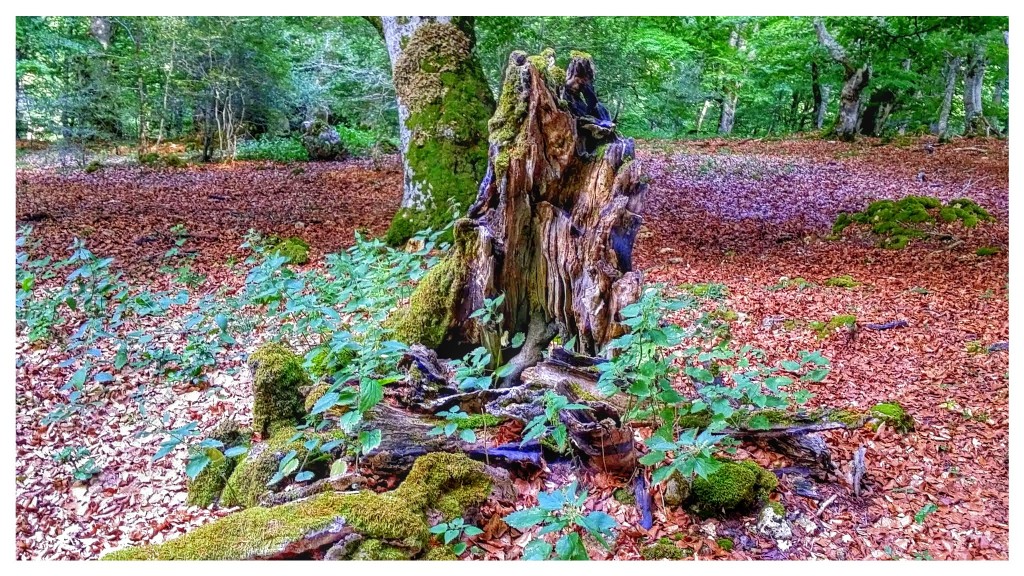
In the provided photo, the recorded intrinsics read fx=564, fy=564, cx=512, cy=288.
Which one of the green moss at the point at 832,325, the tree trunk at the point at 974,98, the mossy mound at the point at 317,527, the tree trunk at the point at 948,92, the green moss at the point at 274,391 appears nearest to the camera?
the mossy mound at the point at 317,527

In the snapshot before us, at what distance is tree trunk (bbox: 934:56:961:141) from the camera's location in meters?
8.60

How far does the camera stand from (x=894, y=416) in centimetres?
280

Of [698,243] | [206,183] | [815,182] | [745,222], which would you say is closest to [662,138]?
[815,182]

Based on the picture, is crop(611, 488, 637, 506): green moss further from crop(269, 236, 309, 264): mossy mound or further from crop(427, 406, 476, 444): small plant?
crop(269, 236, 309, 264): mossy mound

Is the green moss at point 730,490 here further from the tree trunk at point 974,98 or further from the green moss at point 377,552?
the tree trunk at point 974,98

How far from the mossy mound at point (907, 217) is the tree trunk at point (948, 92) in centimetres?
337

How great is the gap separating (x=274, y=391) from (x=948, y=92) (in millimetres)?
11115

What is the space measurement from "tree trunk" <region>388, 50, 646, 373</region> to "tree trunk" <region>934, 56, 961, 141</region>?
8.54 meters

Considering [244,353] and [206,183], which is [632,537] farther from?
[206,183]

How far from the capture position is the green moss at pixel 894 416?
2.78 metres

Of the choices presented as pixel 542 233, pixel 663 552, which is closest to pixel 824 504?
pixel 663 552

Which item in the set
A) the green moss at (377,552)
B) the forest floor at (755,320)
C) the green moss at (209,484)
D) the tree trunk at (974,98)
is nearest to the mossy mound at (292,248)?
the forest floor at (755,320)

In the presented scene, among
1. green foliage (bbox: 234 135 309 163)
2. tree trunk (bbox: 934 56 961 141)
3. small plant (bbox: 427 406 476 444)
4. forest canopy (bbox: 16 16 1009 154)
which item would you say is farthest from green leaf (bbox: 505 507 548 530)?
green foliage (bbox: 234 135 309 163)
